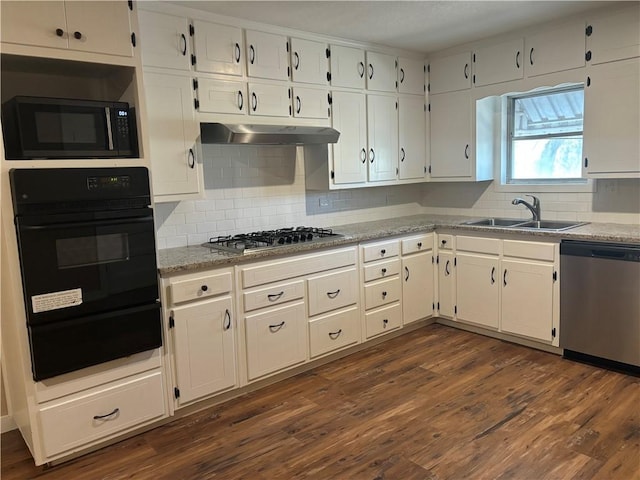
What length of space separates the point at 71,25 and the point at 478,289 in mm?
3333

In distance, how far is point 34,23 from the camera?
2211mm

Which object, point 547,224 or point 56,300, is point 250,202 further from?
point 547,224

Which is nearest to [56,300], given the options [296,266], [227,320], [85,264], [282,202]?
[85,264]

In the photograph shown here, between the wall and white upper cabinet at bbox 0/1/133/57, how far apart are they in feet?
3.62

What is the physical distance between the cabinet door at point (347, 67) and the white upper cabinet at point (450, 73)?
0.85 m

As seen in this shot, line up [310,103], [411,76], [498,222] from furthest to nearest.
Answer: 1. [411,76]
2. [498,222]
3. [310,103]

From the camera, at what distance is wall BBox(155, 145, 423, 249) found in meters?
3.41

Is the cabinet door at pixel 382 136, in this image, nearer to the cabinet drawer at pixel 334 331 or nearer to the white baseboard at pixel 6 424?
the cabinet drawer at pixel 334 331

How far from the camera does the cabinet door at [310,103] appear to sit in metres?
3.62

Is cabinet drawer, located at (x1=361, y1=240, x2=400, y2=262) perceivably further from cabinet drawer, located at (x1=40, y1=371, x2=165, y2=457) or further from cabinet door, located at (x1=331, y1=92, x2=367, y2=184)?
cabinet drawer, located at (x1=40, y1=371, x2=165, y2=457)

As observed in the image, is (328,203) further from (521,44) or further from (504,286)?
(521,44)

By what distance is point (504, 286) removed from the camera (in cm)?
378

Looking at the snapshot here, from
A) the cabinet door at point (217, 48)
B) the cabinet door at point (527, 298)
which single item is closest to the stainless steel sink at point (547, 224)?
the cabinet door at point (527, 298)

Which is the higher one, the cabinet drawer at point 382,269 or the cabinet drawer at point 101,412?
the cabinet drawer at point 382,269
